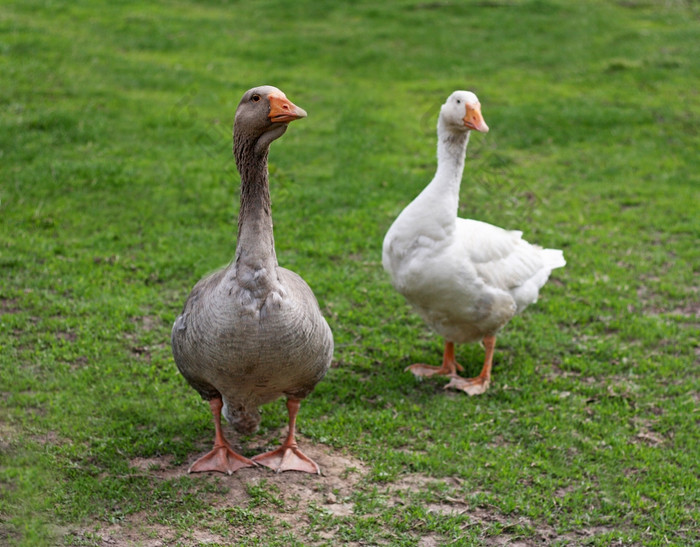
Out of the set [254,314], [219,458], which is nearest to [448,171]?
[254,314]

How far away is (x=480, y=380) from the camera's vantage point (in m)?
6.59

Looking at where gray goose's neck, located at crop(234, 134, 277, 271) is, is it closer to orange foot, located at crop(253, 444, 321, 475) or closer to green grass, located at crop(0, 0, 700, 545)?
orange foot, located at crop(253, 444, 321, 475)

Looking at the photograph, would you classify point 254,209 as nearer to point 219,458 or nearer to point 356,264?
point 219,458

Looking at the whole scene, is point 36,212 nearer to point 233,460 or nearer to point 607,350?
point 233,460

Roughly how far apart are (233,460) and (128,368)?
1559mm

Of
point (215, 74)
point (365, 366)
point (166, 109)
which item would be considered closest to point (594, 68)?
point (215, 74)

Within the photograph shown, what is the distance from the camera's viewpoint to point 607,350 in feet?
23.5

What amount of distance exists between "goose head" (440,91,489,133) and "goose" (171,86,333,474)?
82.0 inches

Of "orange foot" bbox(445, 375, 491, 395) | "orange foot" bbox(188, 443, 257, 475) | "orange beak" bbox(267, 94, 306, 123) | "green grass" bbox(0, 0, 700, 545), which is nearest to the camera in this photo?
"orange beak" bbox(267, 94, 306, 123)

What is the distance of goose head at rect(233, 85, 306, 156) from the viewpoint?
452 centimetres

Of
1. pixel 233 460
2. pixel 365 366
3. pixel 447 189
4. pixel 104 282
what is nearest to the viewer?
pixel 233 460

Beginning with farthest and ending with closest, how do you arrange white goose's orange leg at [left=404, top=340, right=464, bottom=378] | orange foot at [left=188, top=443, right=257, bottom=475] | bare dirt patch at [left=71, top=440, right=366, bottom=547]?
1. white goose's orange leg at [left=404, top=340, right=464, bottom=378]
2. orange foot at [left=188, top=443, right=257, bottom=475]
3. bare dirt patch at [left=71, top=440, right=366, bottom=547]

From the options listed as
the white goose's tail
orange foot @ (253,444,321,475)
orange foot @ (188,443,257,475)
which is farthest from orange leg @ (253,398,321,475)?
the white goose's tail

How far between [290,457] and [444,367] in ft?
6.33
